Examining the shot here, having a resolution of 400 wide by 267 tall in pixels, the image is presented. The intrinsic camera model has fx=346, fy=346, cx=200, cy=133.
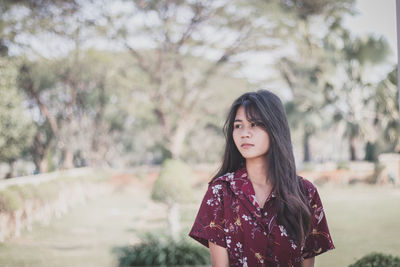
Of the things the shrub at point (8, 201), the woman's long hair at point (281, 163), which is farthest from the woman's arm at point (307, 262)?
the shrub at point (8, 201)

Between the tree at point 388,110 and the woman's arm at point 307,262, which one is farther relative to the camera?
the tree at point 388,110

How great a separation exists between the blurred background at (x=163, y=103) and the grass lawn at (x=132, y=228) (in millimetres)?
32

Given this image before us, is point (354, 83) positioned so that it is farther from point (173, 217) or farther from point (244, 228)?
point (244, 228)

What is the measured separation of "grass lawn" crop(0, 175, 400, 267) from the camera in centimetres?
469

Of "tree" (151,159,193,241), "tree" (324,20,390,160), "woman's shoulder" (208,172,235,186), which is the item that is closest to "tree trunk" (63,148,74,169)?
"tree" (151,159,193,241)

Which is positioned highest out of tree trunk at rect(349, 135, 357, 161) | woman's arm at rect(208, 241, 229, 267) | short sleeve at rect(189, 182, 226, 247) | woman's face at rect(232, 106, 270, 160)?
woman's face at rect(232, 106, 270, 160)

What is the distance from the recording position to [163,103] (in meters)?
6.63

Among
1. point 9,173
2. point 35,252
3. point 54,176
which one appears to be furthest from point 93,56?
point 35,252

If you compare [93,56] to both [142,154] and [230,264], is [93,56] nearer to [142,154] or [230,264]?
[230,264]

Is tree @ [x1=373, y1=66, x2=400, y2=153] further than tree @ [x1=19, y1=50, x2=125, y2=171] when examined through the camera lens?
Yes

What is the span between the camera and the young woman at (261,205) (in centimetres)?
101

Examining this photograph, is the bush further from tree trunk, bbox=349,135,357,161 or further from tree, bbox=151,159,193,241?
tree trunk, bbox=349,135,357,161

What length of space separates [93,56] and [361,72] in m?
6.63

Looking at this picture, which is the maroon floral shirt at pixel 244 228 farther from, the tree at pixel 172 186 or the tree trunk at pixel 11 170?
the tree at pixel 172 186
